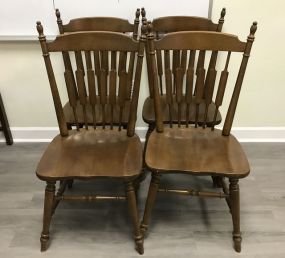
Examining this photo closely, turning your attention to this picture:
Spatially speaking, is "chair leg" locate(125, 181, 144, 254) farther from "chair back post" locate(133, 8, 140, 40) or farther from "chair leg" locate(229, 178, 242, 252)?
"chair back post" locate(133, 8, 140, 40)

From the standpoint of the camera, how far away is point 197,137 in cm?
162

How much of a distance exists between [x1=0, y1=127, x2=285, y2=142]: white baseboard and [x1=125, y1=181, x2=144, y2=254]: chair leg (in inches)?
36.9

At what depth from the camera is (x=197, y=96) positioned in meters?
1.54

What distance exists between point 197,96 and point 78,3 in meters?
0.95

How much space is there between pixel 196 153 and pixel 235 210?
327mm

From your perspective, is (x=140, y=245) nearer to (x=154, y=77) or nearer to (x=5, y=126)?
(x=154, y=77)

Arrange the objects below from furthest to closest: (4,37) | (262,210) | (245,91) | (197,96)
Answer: (245,91) → (4,37) → (262,210) → (197,96)

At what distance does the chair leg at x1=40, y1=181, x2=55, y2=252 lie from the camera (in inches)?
57.2

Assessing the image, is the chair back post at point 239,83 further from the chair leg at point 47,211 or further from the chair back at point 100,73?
the chair leg at point 47,211

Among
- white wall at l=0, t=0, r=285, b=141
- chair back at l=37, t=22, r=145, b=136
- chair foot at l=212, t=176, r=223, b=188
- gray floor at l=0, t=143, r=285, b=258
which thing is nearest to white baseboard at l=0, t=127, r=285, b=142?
white wall at l=0, t=0, r=285, b=141

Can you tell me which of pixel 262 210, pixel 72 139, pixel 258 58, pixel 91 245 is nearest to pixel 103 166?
pixel 72 139

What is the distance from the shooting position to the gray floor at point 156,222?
1577mm

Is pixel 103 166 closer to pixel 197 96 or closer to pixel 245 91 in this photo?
pixel 197 96

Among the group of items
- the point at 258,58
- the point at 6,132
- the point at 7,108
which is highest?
the point at 258,58
